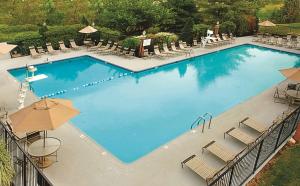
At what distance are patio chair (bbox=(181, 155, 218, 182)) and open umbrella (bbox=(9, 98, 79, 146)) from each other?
3.78 m

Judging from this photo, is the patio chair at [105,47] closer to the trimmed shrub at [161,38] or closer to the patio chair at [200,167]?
the trimmed shrub at [161,38]

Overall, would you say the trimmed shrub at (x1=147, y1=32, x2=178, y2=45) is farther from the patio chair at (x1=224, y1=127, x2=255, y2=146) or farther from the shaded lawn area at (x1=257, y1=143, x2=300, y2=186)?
the shaded lawn area at (x1=257, y1=143, x2=300, y2=186)

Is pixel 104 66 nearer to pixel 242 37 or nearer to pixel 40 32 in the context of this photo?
pixel 40 32

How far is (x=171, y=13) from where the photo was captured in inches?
1079

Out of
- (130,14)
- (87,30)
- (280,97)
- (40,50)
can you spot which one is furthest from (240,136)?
(130,14)

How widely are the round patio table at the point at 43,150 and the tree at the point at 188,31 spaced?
18.3 meters

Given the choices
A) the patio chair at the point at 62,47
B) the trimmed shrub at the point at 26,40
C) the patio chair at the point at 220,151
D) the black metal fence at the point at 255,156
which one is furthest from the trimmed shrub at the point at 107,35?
the black metal fence at the point at 255,156

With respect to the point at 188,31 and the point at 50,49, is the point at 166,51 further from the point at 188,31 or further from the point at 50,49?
the point at 50,49

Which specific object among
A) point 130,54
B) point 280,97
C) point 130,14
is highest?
point 130,14

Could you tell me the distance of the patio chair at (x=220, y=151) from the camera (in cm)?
939

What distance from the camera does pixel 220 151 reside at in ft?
31.7

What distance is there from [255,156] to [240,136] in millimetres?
1264

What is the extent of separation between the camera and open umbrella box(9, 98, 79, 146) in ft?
26.1

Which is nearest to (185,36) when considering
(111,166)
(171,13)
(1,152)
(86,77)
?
(171,13)
